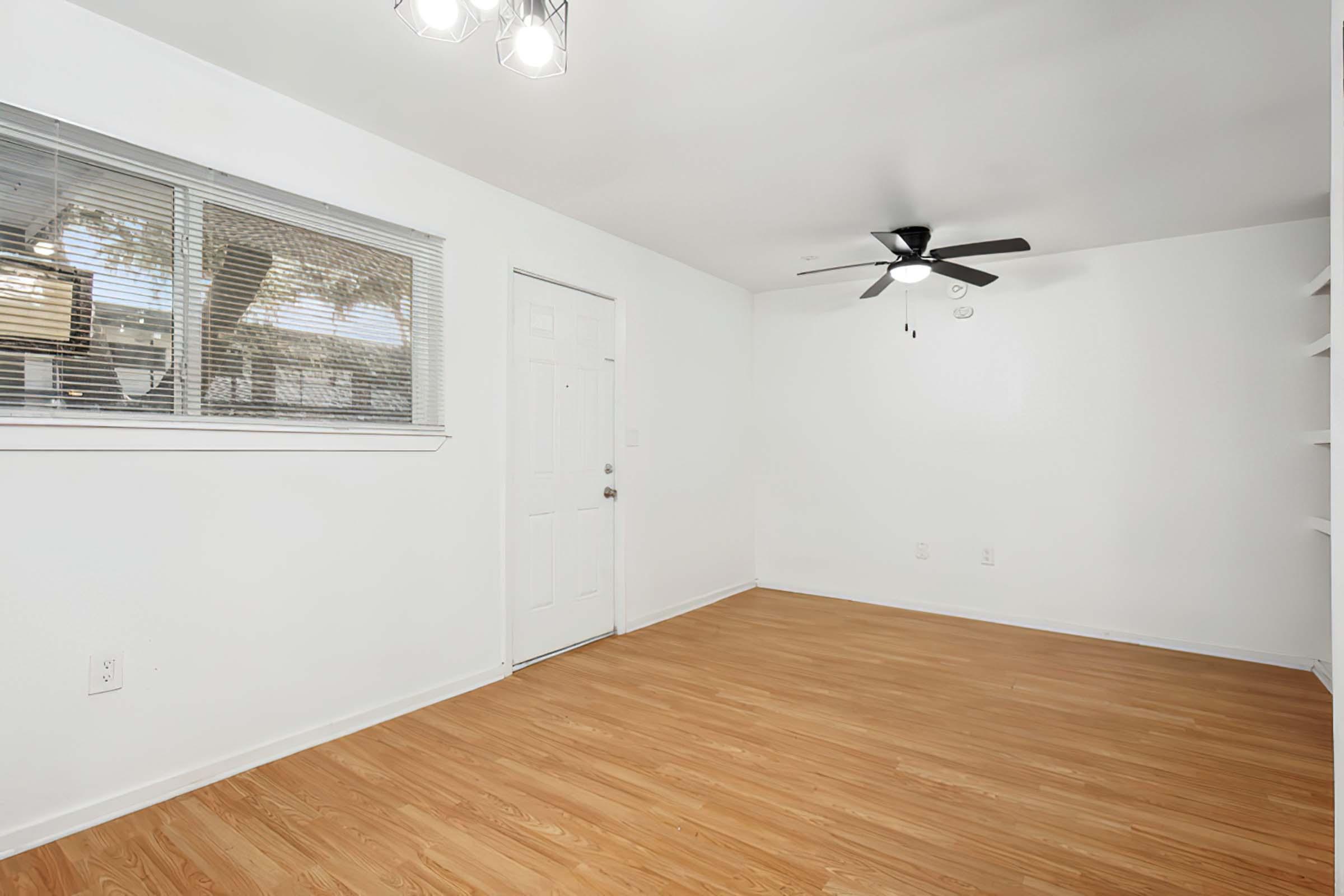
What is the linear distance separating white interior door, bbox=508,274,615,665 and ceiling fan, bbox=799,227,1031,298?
1774 millimetres

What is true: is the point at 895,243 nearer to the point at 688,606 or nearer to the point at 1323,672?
the point at 688,606

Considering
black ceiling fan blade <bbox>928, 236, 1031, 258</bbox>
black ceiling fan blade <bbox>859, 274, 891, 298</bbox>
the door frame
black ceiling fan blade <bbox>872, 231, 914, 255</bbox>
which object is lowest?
the door frame

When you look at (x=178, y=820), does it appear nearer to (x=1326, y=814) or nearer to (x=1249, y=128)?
(x=1326, y=814)

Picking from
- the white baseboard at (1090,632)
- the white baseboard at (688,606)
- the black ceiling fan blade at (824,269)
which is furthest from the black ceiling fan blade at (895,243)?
the white baseboard at (688,606)

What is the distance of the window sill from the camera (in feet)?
6.81

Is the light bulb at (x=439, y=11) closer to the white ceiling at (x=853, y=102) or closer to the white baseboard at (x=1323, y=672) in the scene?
the white ceiling at (x=853, y=102)

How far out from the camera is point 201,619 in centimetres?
244

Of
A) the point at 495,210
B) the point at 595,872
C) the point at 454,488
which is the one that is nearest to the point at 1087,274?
the point at 495,210

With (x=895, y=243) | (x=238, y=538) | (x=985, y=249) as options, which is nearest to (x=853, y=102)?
(x=895, y=243)

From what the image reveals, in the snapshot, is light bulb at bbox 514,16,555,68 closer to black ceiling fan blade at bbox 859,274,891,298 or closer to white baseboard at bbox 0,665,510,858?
white baseboard at bbox 0,665,510,858

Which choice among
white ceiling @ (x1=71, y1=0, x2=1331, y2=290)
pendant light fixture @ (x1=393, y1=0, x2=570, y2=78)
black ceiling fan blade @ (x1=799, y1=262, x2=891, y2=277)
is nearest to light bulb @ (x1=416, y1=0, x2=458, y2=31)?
pendant light fixture @ (x1=393, y1=0, x2=570, y2=78)

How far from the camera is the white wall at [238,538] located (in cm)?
210

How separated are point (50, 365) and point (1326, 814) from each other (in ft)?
14.3

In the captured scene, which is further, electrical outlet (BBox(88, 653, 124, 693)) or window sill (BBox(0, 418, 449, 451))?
electrical outlet (BBox(88, 653, 124, 693))
